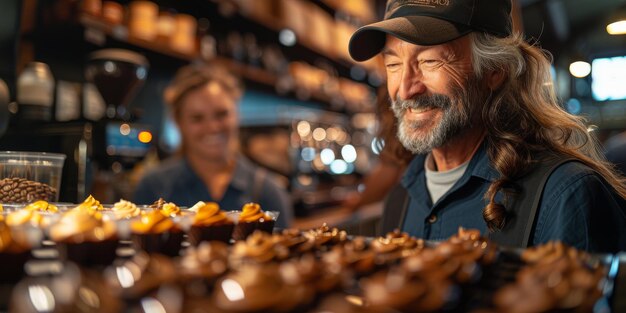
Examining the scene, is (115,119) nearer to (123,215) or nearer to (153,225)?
(123,215)

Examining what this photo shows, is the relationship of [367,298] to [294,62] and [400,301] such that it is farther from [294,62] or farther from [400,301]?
[294,62]

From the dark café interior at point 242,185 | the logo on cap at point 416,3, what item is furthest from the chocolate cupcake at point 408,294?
the logo on cap at point 416,3

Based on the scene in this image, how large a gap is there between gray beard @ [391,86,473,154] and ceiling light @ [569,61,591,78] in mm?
6257

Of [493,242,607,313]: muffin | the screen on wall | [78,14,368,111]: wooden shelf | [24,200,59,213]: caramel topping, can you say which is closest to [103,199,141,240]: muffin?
[24,200,59,213]: caramel topping

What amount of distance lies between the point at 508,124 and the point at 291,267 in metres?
1.29

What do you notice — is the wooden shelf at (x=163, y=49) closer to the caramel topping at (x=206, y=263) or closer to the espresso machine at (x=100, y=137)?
the espresso machine at (x=100, y=137)

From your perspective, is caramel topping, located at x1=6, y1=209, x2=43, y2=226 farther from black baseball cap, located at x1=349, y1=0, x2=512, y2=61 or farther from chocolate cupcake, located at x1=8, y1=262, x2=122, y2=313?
black baseball cap, located at x1=349, y1=0, x2=512, y2=61

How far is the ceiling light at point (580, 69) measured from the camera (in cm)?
740

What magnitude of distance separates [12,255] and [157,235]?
260mm

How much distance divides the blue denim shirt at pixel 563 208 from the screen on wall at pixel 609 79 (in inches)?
227

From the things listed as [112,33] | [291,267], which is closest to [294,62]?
[112,33]

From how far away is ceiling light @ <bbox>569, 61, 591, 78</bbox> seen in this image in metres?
7.40

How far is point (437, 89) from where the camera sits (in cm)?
189

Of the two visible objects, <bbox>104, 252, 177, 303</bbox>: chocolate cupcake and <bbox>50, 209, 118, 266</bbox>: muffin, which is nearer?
<bbox>104, 252, 177, 303</bbox>: chocolate cupcake
